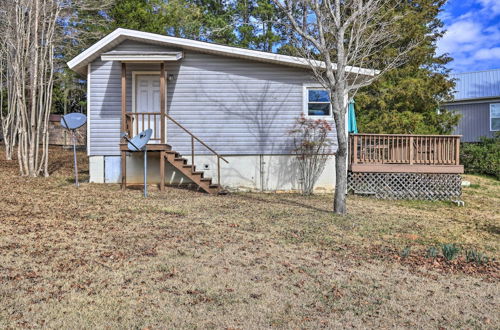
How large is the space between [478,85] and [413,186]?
13948mm

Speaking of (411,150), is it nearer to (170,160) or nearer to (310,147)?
(310,147)

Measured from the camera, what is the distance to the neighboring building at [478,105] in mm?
19938

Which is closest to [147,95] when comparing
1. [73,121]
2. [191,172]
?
[73,121]

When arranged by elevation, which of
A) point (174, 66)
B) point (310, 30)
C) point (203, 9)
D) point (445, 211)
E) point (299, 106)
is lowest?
point (445, 211)

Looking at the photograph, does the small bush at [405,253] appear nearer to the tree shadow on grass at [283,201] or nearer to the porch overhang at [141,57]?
the tree shadow on grass at [283,201]

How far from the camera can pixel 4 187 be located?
9.29m

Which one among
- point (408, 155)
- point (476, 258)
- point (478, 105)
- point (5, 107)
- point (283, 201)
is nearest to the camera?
point (476, 258)

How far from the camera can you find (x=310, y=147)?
1070cm

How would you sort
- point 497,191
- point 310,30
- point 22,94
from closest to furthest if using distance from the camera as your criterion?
point 310,30, point 22,94, point 497,191

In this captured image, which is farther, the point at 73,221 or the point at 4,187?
the point at 4,187

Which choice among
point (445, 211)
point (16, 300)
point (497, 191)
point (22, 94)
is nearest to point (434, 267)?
point (16, 300)

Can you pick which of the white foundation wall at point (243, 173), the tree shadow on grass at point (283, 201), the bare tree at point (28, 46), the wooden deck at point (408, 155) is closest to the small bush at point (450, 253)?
the tree shadow on grass at point (283, 201)

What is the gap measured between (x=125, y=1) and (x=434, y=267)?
1646cm

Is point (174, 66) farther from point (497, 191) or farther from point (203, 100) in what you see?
point (497, 191)
